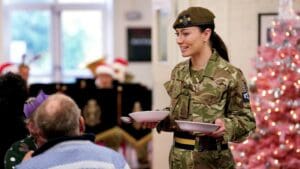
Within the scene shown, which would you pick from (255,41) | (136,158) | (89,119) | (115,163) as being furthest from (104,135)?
(115,163)

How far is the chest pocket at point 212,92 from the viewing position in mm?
3012

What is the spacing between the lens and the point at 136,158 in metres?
7.61

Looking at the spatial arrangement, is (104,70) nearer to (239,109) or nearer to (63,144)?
(239,109)

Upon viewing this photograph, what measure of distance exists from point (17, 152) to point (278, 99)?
3.05 metres

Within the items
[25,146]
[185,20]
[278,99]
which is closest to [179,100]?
[185,20]

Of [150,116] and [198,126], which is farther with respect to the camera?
[150,116]

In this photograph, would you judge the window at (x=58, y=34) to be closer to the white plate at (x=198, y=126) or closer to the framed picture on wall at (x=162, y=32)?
the framed picture on wall at (x=162, y=32)

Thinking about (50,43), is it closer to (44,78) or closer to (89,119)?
(44,78)

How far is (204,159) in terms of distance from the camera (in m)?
3.04

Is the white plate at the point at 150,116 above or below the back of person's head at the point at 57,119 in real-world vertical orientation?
below

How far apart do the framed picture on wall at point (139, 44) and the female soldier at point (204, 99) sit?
23.5 feet

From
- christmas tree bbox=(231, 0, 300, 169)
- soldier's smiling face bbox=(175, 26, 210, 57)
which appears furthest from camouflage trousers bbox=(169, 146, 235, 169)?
christmas tree bbox=(231, 0, 300, 169)

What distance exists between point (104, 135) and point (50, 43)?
3.86 m

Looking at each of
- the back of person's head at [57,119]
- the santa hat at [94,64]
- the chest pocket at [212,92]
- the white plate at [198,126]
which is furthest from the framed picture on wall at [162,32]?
the santa hat at [94,64]
